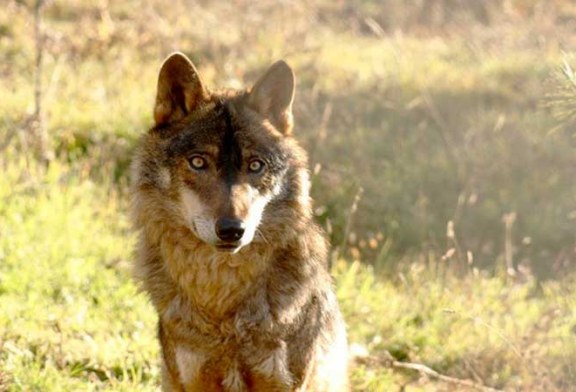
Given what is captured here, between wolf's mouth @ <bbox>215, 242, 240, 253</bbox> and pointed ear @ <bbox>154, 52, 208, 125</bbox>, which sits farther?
pointed ear @ <bbox>154, 52, 208, 125</bbox>

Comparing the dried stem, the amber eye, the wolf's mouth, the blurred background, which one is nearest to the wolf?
the amber eye

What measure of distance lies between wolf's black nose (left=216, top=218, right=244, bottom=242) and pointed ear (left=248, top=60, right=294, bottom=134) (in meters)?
0.87

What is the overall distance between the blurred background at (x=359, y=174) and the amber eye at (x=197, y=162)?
157 centimetres

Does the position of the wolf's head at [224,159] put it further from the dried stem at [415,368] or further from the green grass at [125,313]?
the dried stem at [415,368]

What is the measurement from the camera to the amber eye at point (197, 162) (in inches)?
176

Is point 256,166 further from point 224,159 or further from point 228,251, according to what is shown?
point 228,251

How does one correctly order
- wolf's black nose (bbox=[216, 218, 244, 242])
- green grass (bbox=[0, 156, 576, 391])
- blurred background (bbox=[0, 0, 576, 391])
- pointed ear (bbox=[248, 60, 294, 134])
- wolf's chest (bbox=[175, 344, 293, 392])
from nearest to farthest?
1. wolf's black nose (bbox=[216, 218, 244, 242])
2. wolf's chest (bbox=[175, 344, 293, 392])
3. pointed ear (bbox=[248, 60, 294, 134])
4. green grass (bbox=[0, 156, 576, 391])
5. blurred background (bbox=[0, 0, 576, 391])

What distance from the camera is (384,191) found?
368 inches

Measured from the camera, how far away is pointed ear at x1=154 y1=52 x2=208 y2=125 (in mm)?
4715

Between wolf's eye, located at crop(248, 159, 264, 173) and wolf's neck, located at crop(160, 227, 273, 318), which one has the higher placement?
wolf's eye, located at crop(248, 159, 264, 173)

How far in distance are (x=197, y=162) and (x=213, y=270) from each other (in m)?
0.56

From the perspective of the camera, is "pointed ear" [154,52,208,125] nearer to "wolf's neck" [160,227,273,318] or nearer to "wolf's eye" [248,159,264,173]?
"wolf's eye" [248,159,264,173]

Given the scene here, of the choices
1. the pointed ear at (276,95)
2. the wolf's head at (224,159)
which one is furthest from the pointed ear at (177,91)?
the pointed ear at (276,95)

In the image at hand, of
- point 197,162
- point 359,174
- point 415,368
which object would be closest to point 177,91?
point 197,162
